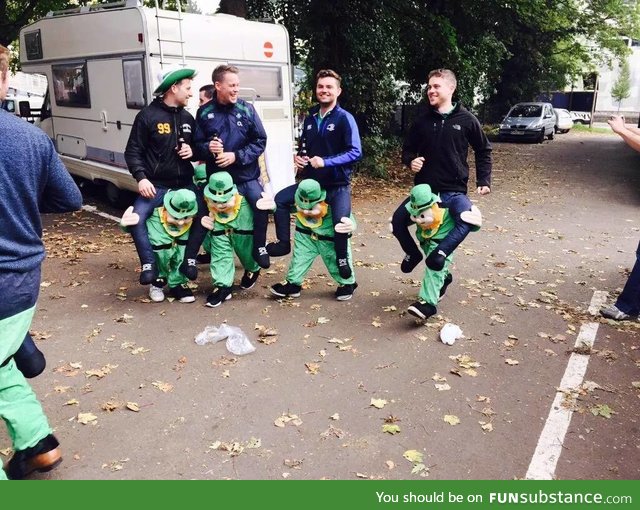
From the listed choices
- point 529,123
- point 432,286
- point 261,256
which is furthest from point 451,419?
point 529,123

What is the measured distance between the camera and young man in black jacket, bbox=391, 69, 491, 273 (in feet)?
16.9

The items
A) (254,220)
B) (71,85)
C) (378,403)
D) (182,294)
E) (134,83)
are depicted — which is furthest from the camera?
(71,85)

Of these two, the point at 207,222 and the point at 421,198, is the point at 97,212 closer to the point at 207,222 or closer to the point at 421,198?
the point at 207,222

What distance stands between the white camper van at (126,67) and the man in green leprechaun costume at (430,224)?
4.25 metres

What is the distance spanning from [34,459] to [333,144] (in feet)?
11.6

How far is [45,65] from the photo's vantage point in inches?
411

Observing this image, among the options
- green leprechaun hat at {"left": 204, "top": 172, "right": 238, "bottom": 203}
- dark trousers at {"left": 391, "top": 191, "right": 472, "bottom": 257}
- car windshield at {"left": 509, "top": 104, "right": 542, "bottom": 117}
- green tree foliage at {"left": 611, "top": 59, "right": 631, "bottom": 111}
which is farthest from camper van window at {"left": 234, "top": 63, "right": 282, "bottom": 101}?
green tree foliage at {"left": 611, "top": 59, "right": 631, "bottom": 111}

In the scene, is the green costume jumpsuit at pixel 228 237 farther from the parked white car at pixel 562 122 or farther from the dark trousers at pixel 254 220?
the parked white car at pixel 562 122

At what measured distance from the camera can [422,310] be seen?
520cm

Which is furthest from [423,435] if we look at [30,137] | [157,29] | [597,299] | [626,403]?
[157,29]

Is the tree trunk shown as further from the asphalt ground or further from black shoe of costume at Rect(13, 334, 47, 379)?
black shoe of costume at Rect(13, 334, 47, 379)

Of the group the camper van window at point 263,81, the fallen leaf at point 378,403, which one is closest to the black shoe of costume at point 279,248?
the fallen leaf at point 378,403

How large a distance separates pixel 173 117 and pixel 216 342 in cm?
213

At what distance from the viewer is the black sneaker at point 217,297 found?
580 cm
